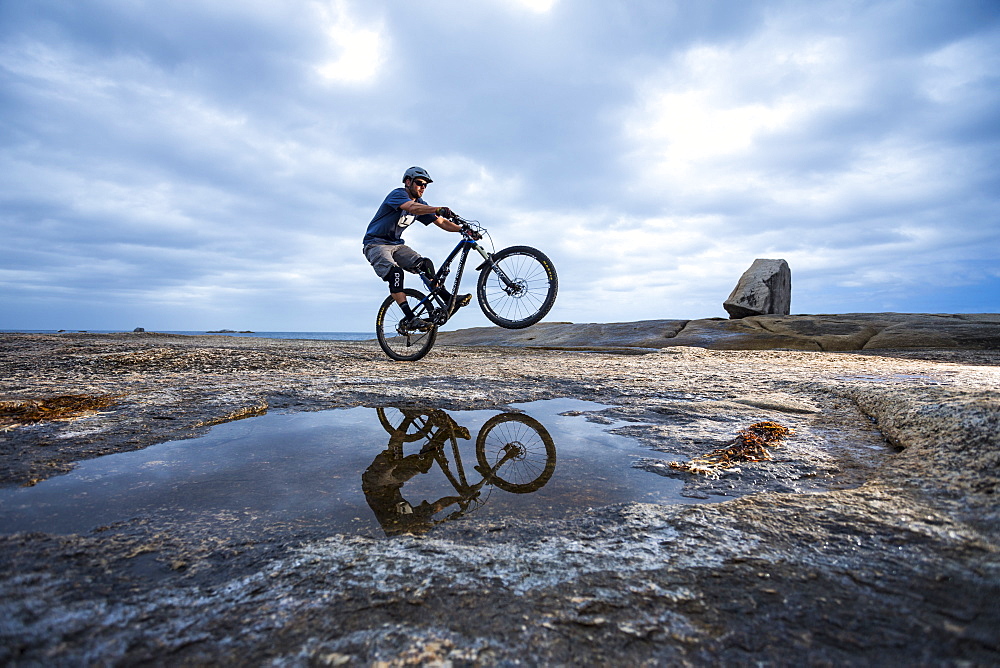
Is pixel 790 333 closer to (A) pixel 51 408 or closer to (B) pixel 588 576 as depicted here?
(B) pixel 588 576

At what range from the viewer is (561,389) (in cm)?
336

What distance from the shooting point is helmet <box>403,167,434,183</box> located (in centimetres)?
556

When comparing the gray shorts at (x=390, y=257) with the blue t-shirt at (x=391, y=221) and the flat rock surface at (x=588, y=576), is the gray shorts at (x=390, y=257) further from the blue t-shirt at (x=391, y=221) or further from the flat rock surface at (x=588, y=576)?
the flat rock surface at (x=588, y=576)

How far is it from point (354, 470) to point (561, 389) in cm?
197

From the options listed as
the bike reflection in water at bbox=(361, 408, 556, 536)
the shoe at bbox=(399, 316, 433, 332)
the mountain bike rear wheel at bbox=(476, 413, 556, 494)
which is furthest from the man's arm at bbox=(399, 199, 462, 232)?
the mountain bike rear wheel at bbox=(476, 413, 556, 494)

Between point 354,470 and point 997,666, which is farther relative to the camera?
point 354,470

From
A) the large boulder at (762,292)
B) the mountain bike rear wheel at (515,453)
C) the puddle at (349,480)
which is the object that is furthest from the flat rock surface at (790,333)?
the puddle at (349,480)

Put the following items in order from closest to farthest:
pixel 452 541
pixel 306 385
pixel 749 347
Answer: pixel 452 541
pixel 306 385
pixel 749 347

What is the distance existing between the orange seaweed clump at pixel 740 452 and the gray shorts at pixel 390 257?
4.35m

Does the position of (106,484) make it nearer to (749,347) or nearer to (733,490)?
(733,490)

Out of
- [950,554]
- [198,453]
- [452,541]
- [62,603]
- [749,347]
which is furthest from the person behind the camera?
[749,347]

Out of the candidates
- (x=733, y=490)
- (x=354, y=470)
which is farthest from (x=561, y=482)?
(x=354, y=470)

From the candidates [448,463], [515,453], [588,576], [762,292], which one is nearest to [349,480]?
[448,463]

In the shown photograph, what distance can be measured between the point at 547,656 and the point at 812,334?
42.8 feet
